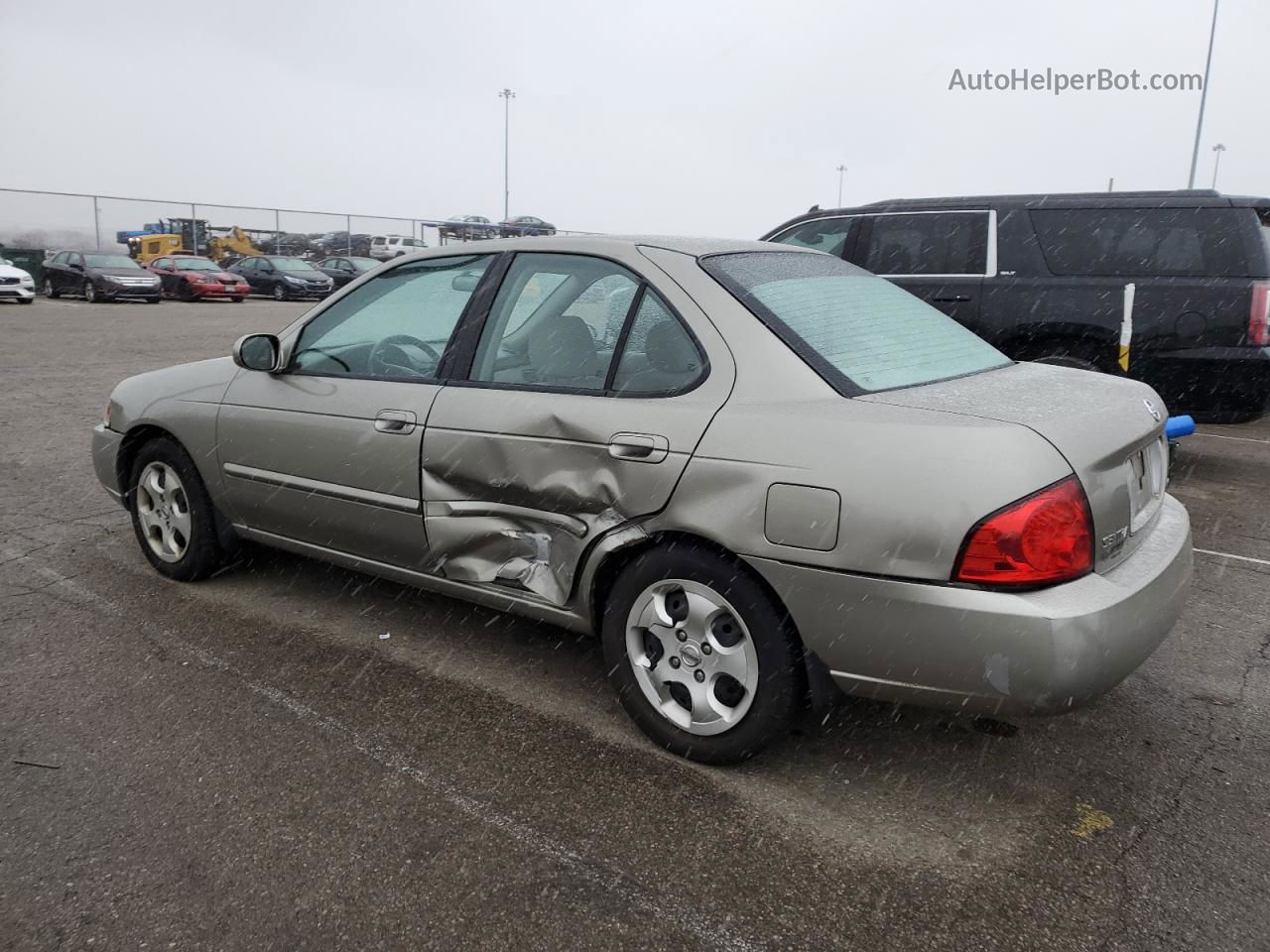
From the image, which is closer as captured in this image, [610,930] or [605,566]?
Answer: [610,930]

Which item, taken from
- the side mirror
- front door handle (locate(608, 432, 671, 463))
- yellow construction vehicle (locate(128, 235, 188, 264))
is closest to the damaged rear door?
front door handle (locate(608, 432, 671, 463))

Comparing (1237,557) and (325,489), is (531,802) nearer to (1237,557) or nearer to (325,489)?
(325,489)

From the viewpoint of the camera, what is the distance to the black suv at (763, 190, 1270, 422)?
6.34 m

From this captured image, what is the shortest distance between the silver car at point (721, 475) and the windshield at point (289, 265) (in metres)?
26.6

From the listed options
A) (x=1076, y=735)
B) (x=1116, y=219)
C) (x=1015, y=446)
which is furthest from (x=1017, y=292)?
(x=1015, y=446)

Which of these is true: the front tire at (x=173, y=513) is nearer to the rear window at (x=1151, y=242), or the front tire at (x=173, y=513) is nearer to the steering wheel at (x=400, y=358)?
the steering wheel at (x=400, y=358)

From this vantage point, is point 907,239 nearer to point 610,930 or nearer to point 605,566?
point 605,566

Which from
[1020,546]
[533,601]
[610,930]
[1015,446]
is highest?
[1015,446]

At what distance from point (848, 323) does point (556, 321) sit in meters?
0.97

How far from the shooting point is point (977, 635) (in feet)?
7.94

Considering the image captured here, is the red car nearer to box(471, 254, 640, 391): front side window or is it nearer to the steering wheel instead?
the steering wheel

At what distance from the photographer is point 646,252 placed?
10.6ft

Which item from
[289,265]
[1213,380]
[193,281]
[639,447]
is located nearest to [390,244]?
[289,265]

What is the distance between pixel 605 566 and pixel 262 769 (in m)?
1.16
